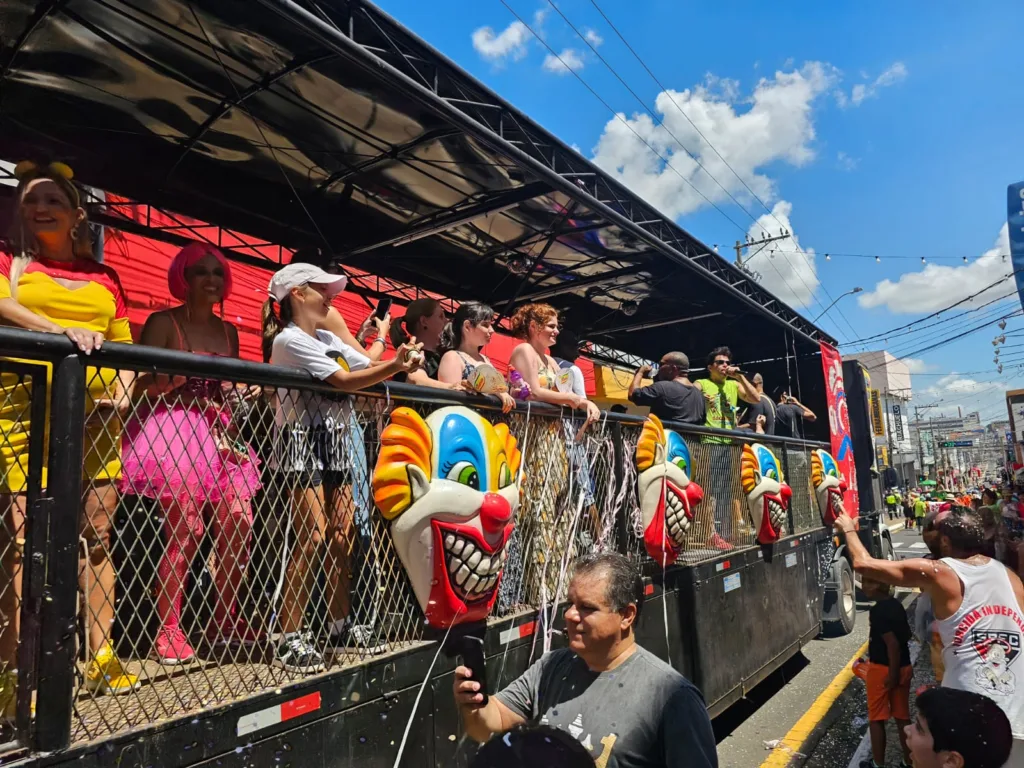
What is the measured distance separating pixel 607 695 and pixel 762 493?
4007mm

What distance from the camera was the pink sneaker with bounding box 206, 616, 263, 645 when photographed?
2.02 metres

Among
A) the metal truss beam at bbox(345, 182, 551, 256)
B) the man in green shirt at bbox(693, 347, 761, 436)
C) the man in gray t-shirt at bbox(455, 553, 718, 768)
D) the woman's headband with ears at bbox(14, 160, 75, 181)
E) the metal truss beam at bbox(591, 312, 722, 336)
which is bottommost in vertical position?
the man in gray t-shirt at bbox(455, 553, 718, 768)

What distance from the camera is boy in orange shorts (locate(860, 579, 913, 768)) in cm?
423

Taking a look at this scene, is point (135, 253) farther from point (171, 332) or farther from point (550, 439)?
point (550, 439)

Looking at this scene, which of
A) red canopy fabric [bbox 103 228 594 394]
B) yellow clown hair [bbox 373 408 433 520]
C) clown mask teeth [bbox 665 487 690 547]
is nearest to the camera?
yellow clown hair [bbox 373 408 433 520]

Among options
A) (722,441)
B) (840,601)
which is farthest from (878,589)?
(840,601)

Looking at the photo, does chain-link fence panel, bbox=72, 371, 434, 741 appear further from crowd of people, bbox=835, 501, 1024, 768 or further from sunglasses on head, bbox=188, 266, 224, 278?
crowd of people, bbox=835, 501, 1024, 768

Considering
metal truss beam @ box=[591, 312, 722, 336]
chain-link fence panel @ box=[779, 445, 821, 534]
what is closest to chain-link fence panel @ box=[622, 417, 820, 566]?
chain-link fence panel @ box=[779, 445, 821, 534]

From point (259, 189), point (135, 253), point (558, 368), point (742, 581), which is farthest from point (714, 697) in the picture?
point (135, 253)

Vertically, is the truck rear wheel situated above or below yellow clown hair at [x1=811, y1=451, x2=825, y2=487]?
below

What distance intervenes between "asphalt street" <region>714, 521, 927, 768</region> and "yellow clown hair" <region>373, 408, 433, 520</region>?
10.9ft

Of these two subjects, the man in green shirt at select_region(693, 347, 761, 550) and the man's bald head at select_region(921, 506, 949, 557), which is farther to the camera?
the man in green shirt at select_region(693, 347, 761, 550)

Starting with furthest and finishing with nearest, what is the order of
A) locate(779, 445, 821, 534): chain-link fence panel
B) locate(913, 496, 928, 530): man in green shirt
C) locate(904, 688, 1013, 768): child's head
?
1. locate(913, 496, 928, 530): man in green shirt
2. locate(779, 445, 821, 534): chain-link fence panel
3. locate(904, 688, 1013, 768): child's head

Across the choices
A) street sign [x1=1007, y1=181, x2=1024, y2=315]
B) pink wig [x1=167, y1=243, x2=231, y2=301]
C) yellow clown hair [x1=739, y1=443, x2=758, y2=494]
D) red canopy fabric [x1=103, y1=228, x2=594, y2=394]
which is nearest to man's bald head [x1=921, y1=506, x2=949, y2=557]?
yellow clown hair [x1=739, y1=443, x2=758, y2=494]
